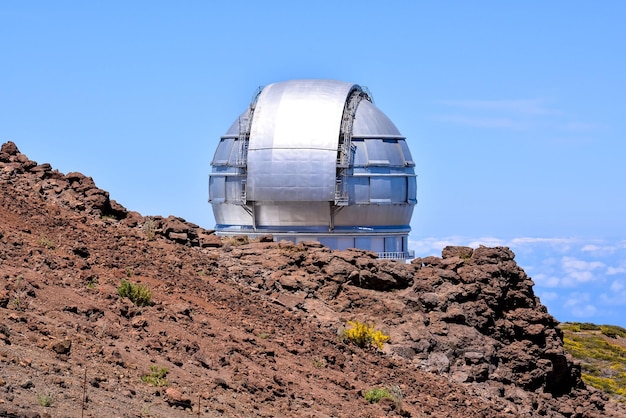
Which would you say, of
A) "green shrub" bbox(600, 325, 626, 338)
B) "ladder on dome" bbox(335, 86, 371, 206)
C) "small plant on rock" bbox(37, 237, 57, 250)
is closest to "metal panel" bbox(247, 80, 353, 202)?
"ladder on dome" bbox(335, 86, 371, 206)

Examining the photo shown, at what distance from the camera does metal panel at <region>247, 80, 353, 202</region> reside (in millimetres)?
31734

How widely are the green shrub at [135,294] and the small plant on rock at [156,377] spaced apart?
9.18 feet

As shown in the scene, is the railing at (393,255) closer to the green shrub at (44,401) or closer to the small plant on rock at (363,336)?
the small plant on rock at (363,336)

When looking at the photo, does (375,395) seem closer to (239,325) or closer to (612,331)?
(239,325)

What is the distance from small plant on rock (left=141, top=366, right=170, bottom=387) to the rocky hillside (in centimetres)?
3

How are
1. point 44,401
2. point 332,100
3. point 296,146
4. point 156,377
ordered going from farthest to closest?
point 332,100 → point 296,146 → point 156,377 → point 44,401

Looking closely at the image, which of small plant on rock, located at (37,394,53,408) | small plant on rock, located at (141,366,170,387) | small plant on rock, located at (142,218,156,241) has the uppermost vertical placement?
small plant on rock, located at (142,218,156,241)

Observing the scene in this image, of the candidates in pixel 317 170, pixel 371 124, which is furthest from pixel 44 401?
pixel 371 124

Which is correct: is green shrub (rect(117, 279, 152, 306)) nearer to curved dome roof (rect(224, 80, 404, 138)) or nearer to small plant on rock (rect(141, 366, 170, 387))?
small plant on rock (rect(141, 366, 170, 387))

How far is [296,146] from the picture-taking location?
104 feet

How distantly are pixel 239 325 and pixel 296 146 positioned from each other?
14.6 m

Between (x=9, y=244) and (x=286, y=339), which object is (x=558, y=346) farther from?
(x=9, y=244)

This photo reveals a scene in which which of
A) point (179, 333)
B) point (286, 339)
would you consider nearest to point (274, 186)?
point (286, 339)

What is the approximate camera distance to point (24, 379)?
1159 centimetres
